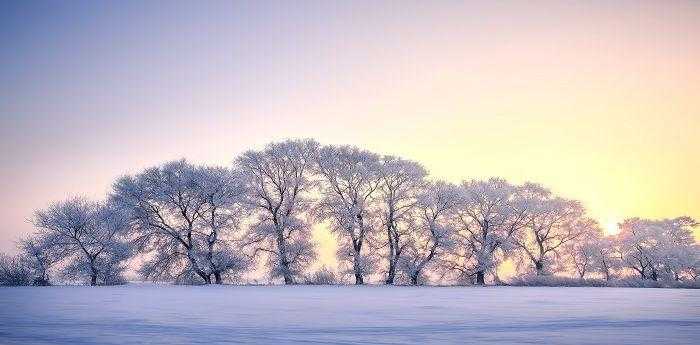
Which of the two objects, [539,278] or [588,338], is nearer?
[588,338]

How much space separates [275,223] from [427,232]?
12.5m

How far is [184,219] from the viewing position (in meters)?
40.6

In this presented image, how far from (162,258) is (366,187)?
17.5 m

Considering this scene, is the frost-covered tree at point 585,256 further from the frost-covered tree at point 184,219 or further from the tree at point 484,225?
the frost-covered tree at point 184,219

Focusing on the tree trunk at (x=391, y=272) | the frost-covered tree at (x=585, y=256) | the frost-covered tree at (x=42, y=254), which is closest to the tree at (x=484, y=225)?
the tree trunk at (x=391, y=272)

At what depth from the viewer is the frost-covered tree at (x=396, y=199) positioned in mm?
39781

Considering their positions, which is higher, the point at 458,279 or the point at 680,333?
the point at 680,333

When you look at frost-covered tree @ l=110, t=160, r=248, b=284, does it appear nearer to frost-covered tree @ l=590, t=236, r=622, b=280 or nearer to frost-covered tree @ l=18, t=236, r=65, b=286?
frost-covered tree @ l=18, t=236, r=65, b=286

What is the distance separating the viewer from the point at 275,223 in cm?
4078

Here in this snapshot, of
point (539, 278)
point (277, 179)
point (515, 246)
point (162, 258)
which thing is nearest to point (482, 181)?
point (515, 246)

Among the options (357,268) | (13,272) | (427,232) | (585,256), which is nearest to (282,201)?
(357,268)

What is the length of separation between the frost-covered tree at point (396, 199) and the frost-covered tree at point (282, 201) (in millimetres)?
6237

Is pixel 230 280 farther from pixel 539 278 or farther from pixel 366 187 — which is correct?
pixel 539 278

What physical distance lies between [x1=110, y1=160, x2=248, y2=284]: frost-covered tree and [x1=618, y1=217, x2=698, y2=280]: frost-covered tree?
38057 mm
